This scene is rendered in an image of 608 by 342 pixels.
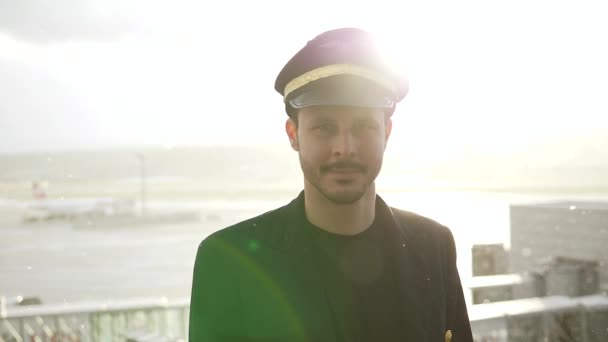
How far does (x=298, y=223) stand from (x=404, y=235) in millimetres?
495

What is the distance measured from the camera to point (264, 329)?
219 cm

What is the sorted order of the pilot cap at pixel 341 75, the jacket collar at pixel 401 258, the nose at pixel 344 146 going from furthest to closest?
the jacket collar at pixel 401 258 → the pilot cap at pixel 341 75 → the nose at pixel 344 146

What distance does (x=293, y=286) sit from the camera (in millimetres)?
2314

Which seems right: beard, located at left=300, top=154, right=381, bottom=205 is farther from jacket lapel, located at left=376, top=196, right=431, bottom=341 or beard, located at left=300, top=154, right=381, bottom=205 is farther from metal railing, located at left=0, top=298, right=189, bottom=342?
metal railing, located at left=0, top=298, right=189, bottom=342

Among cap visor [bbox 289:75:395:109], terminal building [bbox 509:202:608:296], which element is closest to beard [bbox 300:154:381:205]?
cap visor [bbox 289:75:395:109]

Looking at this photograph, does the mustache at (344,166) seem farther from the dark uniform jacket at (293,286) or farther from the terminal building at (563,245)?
the terminal building at (563,245)

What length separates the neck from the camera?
7.80 feet

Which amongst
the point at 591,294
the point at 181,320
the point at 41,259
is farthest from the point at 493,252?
the point at 41,259

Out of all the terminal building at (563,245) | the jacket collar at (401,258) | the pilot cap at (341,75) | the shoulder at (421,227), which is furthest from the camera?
the terminal building at (563,245)

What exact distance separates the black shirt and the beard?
9.4 inches

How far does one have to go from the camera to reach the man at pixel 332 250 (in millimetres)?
2199

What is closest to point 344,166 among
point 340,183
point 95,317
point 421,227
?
point 340,183

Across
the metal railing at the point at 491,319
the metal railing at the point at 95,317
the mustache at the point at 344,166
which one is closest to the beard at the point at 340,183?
the mustache at the point at 344,166

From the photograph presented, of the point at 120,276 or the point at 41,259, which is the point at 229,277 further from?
the point at 41,259
